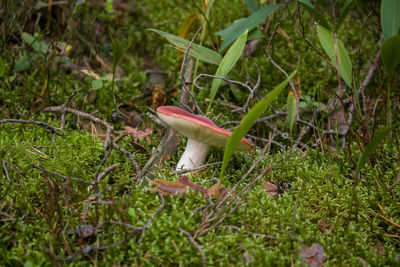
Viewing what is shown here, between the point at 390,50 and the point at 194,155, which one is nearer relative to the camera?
the point at 390,50

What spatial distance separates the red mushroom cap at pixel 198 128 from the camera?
1.46 m

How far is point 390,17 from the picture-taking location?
183 cm

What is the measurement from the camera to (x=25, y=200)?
4.75ft

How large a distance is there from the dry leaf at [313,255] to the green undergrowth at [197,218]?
22 millimetres

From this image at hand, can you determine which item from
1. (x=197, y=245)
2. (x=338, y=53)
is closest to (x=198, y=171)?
(x=197, y=245)

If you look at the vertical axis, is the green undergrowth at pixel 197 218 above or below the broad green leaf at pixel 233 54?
Result: below

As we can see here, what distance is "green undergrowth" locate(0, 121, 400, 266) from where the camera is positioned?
1.26 metres

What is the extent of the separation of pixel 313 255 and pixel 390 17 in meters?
1.31

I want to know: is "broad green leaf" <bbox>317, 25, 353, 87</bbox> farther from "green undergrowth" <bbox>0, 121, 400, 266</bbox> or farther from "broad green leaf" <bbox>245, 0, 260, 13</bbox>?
"broad green leaf" <bbox>245, 0, 260, 13</bbox>

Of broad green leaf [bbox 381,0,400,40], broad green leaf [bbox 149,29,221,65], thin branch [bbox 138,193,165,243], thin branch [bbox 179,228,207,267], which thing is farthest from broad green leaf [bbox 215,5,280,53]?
thin branch [bbox 179,228,207,267]

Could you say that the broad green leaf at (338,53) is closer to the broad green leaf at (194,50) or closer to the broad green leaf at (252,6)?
the broad green leaf at (194,50)

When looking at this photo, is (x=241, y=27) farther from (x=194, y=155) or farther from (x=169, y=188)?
(x=169, y=188)

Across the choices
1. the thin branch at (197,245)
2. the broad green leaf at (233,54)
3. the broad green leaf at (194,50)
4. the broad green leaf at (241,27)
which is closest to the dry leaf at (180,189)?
the thin branch at (197,245)

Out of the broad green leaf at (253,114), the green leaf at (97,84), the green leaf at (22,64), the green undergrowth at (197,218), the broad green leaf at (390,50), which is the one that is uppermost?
the broad green leaf at (390,50)
